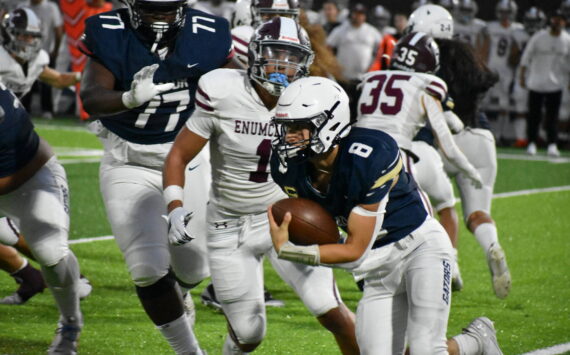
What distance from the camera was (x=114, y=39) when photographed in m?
4.11

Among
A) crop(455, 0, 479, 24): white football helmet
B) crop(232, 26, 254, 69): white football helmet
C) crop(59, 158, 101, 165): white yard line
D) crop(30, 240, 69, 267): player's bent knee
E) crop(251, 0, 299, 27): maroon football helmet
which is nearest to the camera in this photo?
crop(30, 240, 69, 267): player's bent knee

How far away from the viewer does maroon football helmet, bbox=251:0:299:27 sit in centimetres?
562

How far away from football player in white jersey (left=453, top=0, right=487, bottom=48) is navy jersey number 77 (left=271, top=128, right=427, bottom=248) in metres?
9.42

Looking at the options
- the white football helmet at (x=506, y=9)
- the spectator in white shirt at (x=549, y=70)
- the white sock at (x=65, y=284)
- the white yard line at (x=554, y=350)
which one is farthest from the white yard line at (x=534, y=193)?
the white football helmet at (x=506, y=9)

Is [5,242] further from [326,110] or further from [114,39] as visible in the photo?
[326,110]

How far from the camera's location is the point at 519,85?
1334 centimetres

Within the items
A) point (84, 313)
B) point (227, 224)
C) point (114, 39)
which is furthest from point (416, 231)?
point (84, 313)

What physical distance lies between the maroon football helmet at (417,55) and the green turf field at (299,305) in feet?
4.46

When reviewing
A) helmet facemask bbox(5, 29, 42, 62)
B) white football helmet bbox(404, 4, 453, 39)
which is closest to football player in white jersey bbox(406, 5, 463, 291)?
white football helmet bbox(404, 4, 453, 39)

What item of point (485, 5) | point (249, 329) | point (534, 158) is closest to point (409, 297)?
point (249, 329)

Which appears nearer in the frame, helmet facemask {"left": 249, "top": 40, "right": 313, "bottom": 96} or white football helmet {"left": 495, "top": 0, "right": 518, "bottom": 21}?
helmet facemask {"left": 249, "top": 40, "right": 313, "bottom": 96}

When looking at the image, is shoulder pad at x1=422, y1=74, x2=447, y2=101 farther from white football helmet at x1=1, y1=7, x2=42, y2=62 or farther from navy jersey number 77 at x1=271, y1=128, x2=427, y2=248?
white football helmet at x1=1, y1=7, x2=42, y2=62

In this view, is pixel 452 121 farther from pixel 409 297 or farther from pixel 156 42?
pixel 409 297

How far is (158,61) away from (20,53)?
91.7 inches
